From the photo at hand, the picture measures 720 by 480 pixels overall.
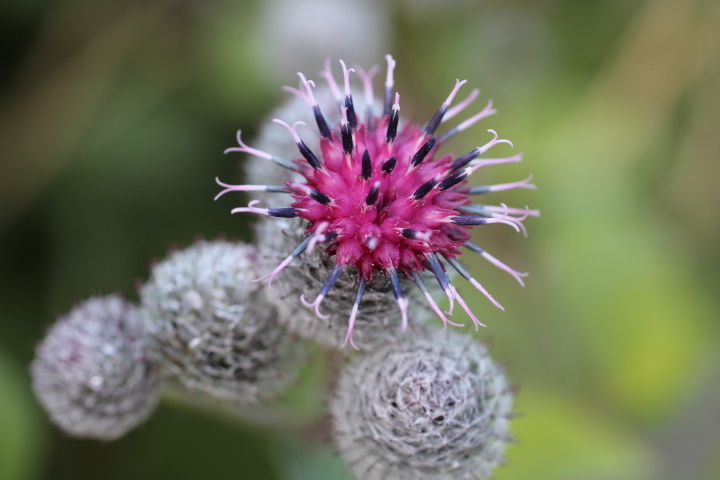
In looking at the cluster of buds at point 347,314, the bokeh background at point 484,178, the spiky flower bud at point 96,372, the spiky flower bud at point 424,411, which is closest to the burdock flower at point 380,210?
the cluster of buds at point 347,314

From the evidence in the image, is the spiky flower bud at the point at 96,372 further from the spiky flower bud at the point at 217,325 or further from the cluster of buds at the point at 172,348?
the spiky flower bud at the point at 217,325

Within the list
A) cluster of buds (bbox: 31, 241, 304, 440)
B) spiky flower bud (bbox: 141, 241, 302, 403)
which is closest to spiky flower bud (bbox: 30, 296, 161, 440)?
cluster of buds (bbox: 31, 241, 304, 440)

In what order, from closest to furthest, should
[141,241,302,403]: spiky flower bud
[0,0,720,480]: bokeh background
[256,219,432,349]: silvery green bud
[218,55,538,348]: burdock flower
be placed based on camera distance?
[218,55,538,348]: burdock flower
[256,219,432,349]: silvery green bud
[141,241,302,403]: spiky flower bud
[0,0,720,480]: bokeh background

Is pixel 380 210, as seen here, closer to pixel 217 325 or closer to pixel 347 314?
pixel 347 314

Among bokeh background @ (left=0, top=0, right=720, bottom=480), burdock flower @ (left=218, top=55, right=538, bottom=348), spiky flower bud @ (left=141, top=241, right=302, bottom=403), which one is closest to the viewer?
burdock flower @ (left=218, top=55, right=538, bottom=348)

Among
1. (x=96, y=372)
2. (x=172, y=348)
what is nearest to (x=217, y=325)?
(x=172, y=348)

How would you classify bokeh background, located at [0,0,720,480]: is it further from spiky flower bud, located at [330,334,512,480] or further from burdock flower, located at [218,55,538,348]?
burdock flower, located at [218,55,538,348]
